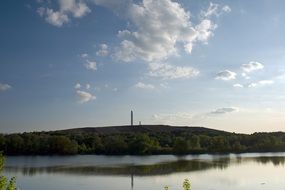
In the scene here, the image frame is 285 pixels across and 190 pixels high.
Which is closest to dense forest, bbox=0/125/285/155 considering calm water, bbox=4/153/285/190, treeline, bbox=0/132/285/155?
treeline, bbox=0/132/285/155

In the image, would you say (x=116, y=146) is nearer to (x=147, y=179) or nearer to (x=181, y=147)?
(x=181, y=147)

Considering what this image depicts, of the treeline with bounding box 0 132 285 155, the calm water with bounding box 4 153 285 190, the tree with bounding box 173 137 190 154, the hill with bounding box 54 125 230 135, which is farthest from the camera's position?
the hill with bounding box 54 125 230 135

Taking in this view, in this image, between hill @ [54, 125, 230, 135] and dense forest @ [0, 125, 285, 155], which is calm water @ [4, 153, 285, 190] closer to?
dense forest @ [0, 125, 285, 155]

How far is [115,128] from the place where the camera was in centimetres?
13925

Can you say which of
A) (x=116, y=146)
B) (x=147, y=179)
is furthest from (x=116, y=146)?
(x=147, y=179)

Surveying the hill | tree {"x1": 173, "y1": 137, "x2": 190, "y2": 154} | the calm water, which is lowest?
the calm water

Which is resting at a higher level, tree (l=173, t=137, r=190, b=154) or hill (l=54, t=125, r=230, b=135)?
hill (l=54, t=125, r=230, b=135)

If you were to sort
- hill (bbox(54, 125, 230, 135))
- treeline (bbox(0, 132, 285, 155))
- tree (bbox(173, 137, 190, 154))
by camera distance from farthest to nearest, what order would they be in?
1. hill (bbox(54, 125, 230, 135))
2. treeline (bbox(0, 132, 285, 155))
3. tree (bbox(173, 137, 190, 154))

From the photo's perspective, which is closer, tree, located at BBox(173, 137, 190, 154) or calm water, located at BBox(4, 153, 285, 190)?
calm water, located at BBox(4, 153, 285, 190)

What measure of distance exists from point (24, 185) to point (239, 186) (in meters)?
17.2

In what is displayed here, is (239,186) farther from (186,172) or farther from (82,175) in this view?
(82,175)

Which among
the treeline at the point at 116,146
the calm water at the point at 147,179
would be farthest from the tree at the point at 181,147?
the calm water at the point at 147,179

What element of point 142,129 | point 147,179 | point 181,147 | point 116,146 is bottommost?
point 147,179

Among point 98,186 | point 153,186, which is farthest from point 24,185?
point 153,186
